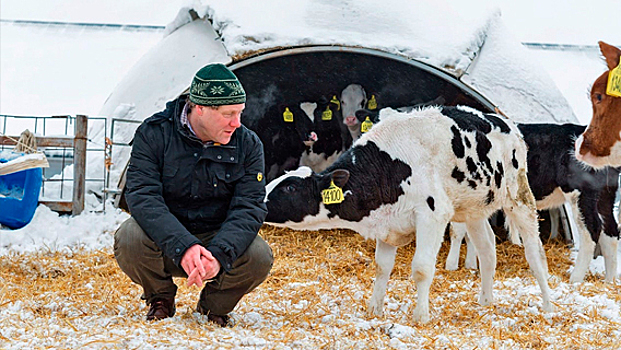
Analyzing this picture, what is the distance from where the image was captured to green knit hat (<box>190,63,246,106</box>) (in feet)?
12.2

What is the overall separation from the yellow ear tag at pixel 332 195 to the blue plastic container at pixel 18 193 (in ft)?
13.3

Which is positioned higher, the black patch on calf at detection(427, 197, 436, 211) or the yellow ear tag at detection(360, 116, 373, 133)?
the yellow ear tag at detection(360, 116, 373, 133)

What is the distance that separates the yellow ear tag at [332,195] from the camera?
5059 millimetres

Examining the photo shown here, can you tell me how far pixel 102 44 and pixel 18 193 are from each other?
529 inches

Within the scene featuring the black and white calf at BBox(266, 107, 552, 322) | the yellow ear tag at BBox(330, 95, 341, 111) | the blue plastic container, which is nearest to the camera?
the black and white calf at BBox(266, 107, 552, 322)

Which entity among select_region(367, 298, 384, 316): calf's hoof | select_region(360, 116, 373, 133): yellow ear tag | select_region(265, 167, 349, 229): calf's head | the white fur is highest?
select_region(360, 116, 373, 133): yellow ear tag

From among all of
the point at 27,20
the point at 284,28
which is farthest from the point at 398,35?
the point at 27,20

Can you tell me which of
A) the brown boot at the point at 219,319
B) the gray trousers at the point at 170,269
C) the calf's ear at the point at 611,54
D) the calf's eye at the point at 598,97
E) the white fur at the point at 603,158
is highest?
the calf's ear at the point at 611,54

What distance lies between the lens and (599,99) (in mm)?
4629

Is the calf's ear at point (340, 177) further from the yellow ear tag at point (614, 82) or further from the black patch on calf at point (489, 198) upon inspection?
the yellow ear tag at point (614, 82)

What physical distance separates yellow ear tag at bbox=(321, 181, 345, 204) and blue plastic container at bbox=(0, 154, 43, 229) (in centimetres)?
406

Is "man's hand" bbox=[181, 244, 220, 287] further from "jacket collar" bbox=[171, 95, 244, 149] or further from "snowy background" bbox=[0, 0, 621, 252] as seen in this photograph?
"snowy background" bbox=[0, 0, 621, 252]

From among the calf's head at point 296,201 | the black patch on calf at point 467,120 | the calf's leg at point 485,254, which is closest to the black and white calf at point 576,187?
the calf's leg at point 485,254

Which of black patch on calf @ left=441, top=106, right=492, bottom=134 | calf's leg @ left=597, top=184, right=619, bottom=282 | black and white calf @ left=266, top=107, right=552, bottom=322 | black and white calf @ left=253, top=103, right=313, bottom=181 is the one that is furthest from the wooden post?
calf's leg @ left=597, top=184, right=619, bottom=282
